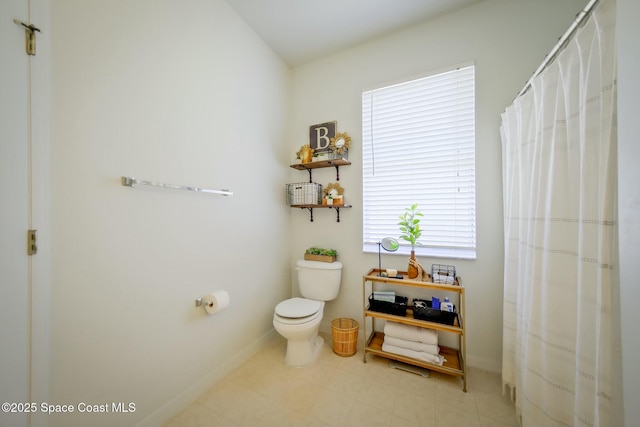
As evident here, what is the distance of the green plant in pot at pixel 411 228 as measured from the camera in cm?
173

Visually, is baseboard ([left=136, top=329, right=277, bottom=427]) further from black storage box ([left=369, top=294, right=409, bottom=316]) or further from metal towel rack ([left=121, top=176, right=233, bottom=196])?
metal towel rack ([left=121, top=176, right=233, bottom=196])

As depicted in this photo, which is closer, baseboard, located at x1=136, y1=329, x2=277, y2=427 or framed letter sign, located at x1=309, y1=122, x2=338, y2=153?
baseboard, located at x1=136, y1=329, x2=277, y2=427

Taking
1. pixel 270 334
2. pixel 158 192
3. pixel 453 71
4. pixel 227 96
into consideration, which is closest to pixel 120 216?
pixel 158 192

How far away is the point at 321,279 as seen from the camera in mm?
2037

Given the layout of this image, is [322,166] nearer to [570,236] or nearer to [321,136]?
[321,136]

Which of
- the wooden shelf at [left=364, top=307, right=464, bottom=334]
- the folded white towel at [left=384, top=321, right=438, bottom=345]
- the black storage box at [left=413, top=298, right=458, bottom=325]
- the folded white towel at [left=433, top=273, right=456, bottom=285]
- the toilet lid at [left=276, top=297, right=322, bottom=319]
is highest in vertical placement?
the folded white towel at [left=433, top=273, right=456, bottom=285]

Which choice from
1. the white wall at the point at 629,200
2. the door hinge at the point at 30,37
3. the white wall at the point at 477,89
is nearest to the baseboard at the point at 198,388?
the white wall at the point at 477,89

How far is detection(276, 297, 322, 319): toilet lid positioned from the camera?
66.3 inches

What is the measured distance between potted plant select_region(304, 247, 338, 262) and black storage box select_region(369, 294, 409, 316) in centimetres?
50

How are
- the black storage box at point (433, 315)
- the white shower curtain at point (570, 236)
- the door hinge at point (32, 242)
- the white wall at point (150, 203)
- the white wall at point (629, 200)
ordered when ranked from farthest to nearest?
1. the black storage box at point (433, 315)
2. the white wall at point (150, 203)
3. the door hinge at point (32, 242)
4. the white shower curtain at point (570, 236)
5. the white wall at point (629, 200)

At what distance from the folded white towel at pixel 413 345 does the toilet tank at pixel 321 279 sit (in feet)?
1.85

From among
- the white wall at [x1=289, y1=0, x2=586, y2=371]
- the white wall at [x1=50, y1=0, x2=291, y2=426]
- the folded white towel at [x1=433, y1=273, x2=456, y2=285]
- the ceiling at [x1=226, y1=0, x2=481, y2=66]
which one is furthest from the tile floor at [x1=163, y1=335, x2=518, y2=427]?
the ceiling at [x1=226, y1=0, x2=481, y2=66]

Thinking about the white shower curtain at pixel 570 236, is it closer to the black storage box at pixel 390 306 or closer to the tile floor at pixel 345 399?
the tile floor at pixel 345 399

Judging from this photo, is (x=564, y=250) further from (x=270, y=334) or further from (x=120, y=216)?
(x=270, y=334)
